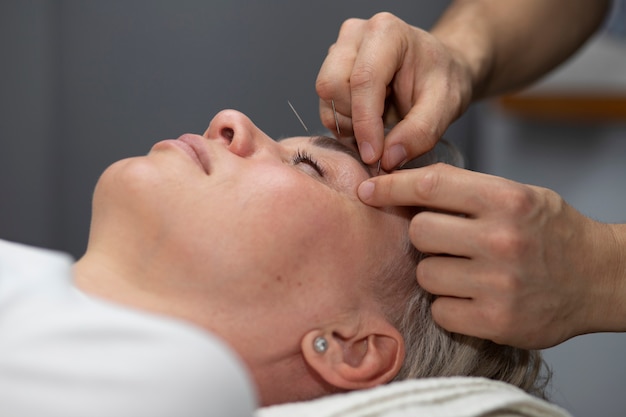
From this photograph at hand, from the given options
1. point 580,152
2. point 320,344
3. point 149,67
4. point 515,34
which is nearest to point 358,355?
point 320,344

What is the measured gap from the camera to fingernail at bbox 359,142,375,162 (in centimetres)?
133

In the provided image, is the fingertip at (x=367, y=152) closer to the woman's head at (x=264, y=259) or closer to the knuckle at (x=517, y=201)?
the woman's head at (x=264, y=259)

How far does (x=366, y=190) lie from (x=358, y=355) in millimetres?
265

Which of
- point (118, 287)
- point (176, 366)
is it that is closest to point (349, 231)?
point (118, 287)

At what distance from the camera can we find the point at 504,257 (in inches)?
45.6

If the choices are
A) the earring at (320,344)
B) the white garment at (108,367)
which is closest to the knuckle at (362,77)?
the earring at (320,344)

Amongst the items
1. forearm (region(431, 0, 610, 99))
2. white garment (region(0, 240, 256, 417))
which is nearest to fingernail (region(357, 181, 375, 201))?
white garment (region(0, 240, 256, 417))

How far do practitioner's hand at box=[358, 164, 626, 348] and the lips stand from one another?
10.0 inches

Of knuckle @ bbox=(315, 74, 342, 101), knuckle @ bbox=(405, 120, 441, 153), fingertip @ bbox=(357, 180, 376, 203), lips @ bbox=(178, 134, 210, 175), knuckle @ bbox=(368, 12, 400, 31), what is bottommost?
fingertip @ bbox=(357, 180, 376, 203)

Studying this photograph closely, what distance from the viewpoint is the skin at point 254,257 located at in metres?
1.13

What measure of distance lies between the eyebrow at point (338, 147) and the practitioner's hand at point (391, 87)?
0.10ft

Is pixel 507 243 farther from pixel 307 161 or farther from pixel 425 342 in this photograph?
pixel 307 161

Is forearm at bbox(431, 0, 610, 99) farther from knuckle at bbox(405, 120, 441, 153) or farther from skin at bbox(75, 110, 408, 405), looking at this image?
skin at bbox(75, 110, 408, 405)

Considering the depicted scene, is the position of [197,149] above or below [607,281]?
above
